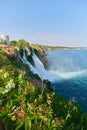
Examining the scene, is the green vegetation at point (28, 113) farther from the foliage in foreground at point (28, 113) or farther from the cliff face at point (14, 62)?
the cliff face at point (14, 62)

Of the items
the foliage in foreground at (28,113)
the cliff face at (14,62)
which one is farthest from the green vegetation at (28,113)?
the cliff face at (14,62)

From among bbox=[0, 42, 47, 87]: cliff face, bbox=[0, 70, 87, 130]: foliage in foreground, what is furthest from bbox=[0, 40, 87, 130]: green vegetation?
bbox=[0, 42, 47, 87]: cliff face

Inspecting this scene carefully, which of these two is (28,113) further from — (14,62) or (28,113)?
(14,62)

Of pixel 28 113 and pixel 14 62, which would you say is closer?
pixel 28 113

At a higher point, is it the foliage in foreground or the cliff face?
the foliage in foreground

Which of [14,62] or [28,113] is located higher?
[28,113]

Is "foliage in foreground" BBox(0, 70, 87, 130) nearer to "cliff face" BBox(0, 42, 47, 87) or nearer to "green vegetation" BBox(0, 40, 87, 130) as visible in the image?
"green vegetation" BBox(0, 40, 87, 130)

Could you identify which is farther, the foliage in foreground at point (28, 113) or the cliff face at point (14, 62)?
the cliff face at point (14, 62)

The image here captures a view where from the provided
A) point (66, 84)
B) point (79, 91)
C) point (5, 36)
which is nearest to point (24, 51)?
point (66, 84)

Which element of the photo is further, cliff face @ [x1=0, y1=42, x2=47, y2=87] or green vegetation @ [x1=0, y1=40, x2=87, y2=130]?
cliff face @ [x1=0, y1=42, x2=47, y2=87]

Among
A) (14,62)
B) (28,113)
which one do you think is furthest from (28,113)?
(14,62)

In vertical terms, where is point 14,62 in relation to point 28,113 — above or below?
below
